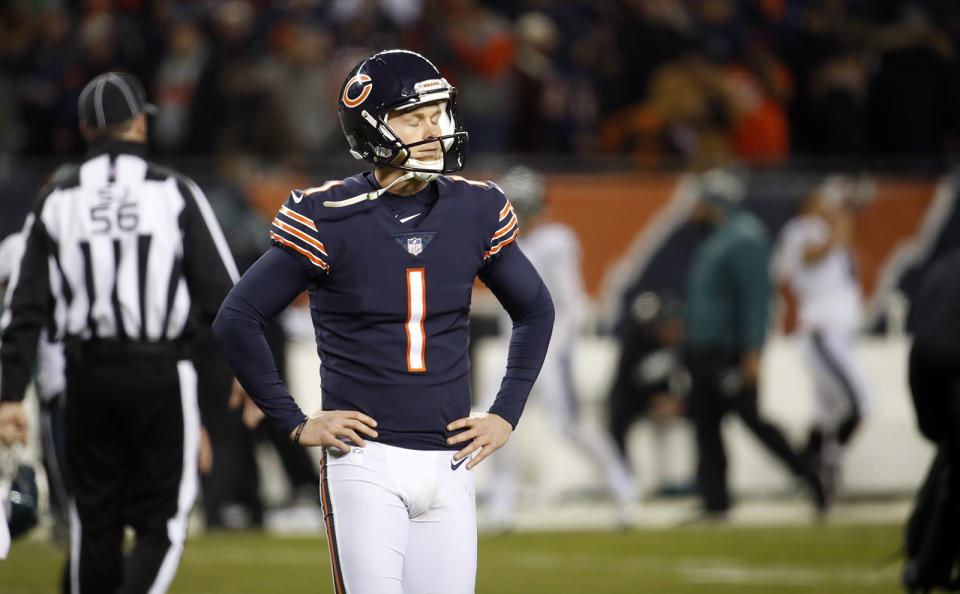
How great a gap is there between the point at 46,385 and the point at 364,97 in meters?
3.24

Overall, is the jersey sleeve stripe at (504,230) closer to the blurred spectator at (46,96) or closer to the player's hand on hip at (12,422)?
the player's hand on hip at (12,422)

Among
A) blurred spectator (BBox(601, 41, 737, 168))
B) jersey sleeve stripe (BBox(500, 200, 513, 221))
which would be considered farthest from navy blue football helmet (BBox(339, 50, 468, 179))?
blurred spectator (BBox(601, 41, 737, 168))

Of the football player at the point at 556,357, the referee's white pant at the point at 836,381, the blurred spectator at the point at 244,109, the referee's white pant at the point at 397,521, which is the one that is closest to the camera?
the referee's white pant at the point at 397,521

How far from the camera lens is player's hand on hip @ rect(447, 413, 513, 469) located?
13.7 ft

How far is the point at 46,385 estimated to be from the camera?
688 cm

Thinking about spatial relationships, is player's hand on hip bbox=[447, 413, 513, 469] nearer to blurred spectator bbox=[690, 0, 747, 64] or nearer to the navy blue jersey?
the navy blue jersey

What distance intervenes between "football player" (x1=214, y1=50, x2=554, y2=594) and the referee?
1464 mm

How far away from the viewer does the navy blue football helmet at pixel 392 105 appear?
4.18 meters

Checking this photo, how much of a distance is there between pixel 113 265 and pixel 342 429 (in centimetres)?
183

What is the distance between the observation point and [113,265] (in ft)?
18.3

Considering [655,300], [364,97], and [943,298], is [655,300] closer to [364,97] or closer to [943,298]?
[943,298]

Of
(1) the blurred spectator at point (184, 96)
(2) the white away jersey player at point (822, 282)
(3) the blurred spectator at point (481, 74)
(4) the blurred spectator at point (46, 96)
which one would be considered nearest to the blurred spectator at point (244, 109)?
(1) the blurred spectator at point (184, 96)

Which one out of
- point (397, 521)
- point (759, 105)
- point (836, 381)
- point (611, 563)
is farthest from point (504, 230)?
point (759, 105)

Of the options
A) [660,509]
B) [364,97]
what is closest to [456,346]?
[364,97]
